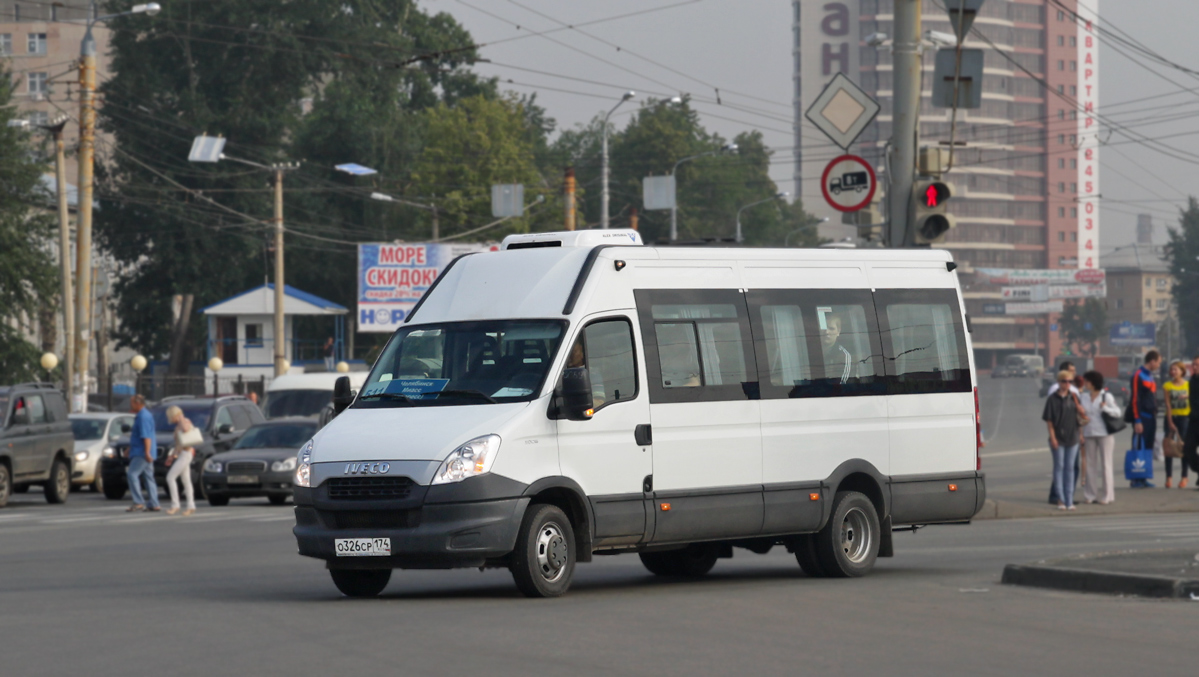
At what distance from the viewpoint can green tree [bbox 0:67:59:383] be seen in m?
49.6

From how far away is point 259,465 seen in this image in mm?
27203

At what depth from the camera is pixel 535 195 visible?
251 feet

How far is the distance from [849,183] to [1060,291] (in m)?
119

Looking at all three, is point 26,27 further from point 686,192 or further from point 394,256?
point 394,256

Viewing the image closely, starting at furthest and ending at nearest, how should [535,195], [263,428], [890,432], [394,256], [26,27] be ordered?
[26,27] < [535,195] < [394,256] < [263,428] < [890,432]

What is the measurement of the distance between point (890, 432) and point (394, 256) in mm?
43242

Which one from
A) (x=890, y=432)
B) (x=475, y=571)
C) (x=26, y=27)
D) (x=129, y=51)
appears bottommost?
(x=475, y=571)

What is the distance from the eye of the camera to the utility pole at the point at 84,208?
35094 mm

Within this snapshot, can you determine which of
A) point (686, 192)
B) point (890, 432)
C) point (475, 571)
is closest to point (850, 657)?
point (890, 432)

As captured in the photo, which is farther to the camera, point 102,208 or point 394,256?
point 102,208

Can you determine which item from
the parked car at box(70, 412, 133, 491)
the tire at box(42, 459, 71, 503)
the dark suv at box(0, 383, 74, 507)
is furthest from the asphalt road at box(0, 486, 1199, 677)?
the parked car at box(70, 412, 133, 491)

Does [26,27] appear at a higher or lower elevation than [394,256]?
higher

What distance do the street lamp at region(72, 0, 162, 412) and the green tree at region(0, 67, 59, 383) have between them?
46.2 feet

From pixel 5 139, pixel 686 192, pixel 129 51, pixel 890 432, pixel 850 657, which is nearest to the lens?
pixel 850 657
